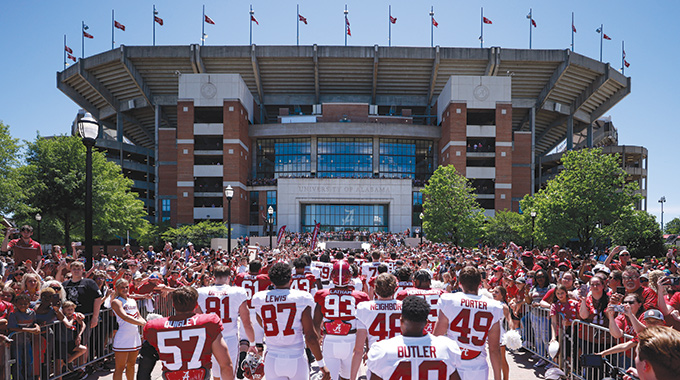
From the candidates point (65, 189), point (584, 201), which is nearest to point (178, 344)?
point (584, 201)

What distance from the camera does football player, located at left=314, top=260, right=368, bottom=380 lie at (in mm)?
Result: 5910

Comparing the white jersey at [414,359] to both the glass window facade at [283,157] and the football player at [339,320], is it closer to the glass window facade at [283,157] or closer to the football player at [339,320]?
the football player at [339,320]

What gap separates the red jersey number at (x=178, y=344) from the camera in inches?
154

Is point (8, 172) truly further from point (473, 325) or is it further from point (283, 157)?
point (283, 157)

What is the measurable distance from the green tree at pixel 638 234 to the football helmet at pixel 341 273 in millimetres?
29930

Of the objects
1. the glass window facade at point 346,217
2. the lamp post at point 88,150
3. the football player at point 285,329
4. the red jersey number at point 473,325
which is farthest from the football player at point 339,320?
the glass window facade at point 346,217

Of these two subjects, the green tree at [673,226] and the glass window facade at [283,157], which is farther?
the green tree at [673,226]

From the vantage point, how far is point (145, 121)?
71188mm

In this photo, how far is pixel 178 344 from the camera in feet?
12.9

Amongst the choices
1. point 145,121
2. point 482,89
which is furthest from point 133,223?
point 482,89

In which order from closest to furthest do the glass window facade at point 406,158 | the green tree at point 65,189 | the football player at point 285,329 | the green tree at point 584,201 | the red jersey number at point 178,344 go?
the red jersey number at point 178,344, the football player at point 285,329, the green tree at point 584,201, the green tree at point 65,189, the glass window facade at point 406,158

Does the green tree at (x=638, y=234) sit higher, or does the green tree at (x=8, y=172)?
the green tree at (x=8, y=172)

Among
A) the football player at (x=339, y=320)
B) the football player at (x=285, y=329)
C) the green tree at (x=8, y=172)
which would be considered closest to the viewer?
the football player at (x=285, y=329)

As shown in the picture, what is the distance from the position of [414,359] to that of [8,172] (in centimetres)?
2774
